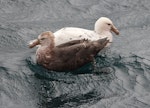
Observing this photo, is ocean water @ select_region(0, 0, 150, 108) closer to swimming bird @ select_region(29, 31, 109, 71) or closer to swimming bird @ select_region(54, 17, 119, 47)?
swimming bird @ select_region(29, 31, 109, 71)

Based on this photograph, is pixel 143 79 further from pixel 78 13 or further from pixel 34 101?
pixel 78 13

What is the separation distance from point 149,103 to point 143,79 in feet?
2.98

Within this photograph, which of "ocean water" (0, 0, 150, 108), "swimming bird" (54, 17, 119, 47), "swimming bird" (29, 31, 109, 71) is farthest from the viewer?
"swimming bird" (54, 17, 119, 47)

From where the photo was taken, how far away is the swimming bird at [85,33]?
9570 mm

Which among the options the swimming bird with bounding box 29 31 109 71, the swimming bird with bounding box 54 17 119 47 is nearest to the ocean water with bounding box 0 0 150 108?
the swimming bird with bounding box 29 31 109 71

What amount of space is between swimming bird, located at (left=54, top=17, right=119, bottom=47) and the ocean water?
1.16ft

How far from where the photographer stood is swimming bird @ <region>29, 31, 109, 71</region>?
9.22 m

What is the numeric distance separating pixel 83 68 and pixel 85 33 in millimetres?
714

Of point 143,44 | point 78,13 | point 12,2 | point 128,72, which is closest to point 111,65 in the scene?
point 128,72

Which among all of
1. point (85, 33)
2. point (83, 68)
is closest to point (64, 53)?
point (83, 68)

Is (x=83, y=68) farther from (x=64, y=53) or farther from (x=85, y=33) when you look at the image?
(x=85, y=33)

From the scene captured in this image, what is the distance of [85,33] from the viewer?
9.77 m

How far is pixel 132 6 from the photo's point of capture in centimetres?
1280

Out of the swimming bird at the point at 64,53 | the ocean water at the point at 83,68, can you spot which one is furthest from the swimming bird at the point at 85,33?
the ocean water at the point at 83,68
